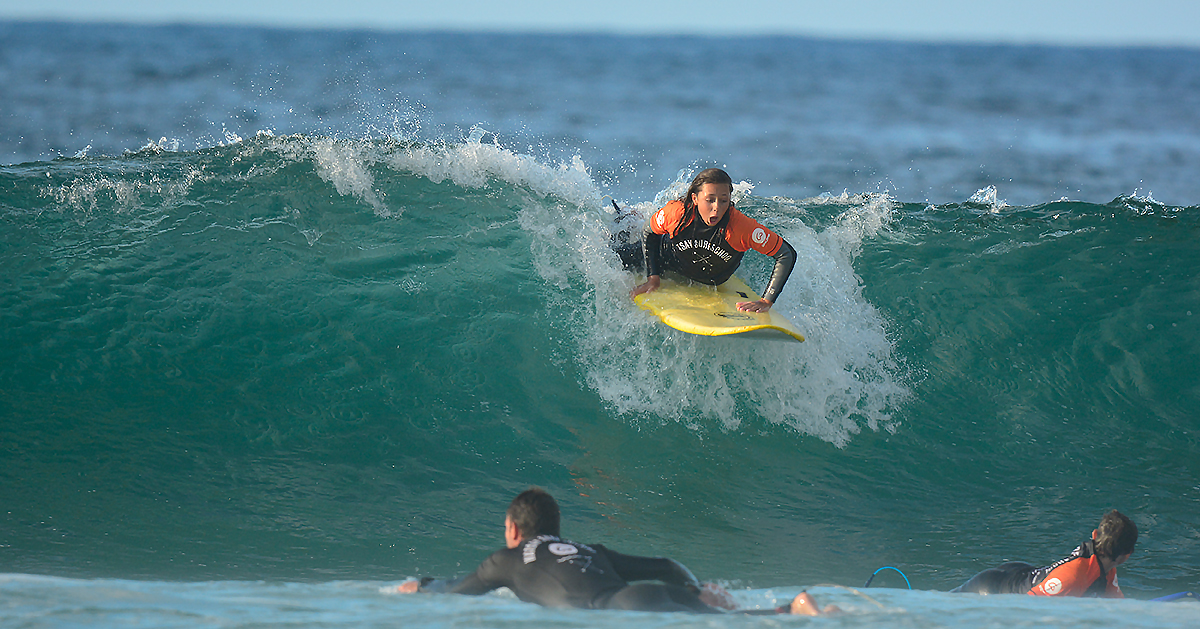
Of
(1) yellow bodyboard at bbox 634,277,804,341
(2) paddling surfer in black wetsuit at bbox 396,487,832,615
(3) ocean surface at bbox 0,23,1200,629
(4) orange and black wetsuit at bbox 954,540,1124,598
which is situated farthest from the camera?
(1) yellow bodyboard at bbox 634,277,804,341

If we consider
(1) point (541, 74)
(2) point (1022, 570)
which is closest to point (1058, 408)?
(2) point (1022, 570)

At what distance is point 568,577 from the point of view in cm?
362

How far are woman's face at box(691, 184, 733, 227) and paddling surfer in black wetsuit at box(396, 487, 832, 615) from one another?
2.85 metres

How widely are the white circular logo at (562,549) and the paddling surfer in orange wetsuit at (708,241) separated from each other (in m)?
2.93

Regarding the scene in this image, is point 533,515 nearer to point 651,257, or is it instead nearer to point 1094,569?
point 1094,569

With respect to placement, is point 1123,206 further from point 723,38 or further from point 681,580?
point 723,38

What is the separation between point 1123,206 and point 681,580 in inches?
307

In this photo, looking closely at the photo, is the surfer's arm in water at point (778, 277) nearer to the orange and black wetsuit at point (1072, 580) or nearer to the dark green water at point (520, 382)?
the dark green water at point (520, 382)

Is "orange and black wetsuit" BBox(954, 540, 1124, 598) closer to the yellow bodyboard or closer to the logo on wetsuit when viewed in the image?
the yellow bodyboard

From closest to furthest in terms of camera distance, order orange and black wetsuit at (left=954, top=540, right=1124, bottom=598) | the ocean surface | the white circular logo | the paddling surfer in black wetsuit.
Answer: the paddling surfer in black wetsuit
the white circular logo
orange and black wetsuit at (left=954, top=540, right=1124, bottom=598)
the ocean surface

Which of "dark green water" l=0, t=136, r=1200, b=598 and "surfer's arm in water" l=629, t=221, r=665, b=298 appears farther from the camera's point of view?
"surfer's arm in water" l=629, t=221, r=665, b=298

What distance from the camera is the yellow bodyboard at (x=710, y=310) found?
593 cm

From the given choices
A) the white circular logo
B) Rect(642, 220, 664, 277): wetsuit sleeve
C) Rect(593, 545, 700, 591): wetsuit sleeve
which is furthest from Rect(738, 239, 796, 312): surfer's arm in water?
the white circular logo

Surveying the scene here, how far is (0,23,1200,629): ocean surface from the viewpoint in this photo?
5.04 m
